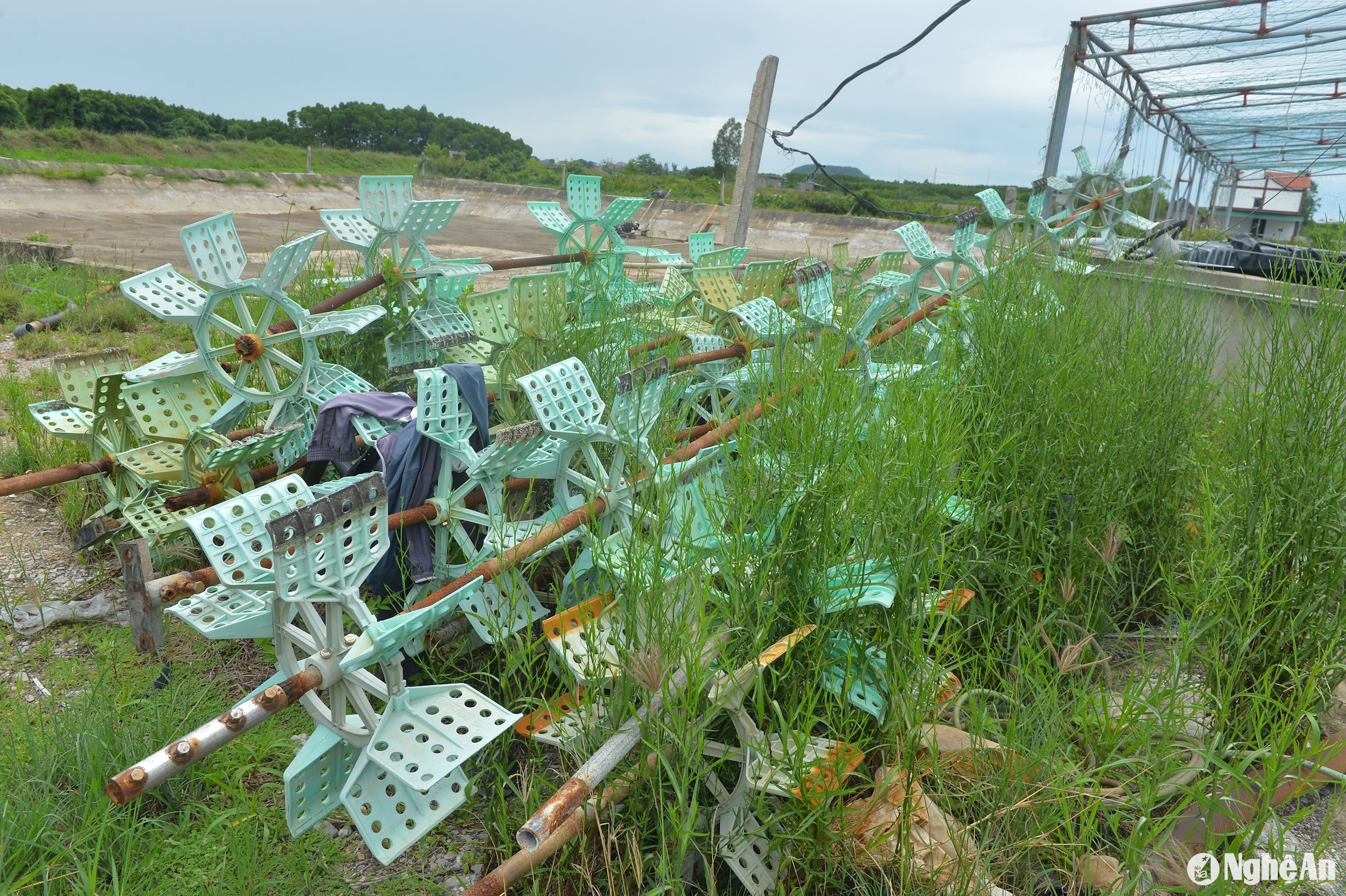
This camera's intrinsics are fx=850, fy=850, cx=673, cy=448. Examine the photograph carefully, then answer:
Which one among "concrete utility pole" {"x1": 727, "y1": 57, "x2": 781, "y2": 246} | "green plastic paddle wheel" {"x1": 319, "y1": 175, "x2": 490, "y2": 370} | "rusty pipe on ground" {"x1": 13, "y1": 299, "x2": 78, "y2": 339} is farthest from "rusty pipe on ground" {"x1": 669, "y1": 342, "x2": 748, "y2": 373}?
"rusty pipe on ground" {"x1": 13, "y1": 299, "x2": 78, "y2": 339}

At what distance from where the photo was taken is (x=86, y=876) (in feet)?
5.93

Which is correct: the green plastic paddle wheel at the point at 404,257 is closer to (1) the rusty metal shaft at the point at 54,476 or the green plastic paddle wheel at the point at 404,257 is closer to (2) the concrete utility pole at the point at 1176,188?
(1) the rusty metal shaft at the point at 54,476

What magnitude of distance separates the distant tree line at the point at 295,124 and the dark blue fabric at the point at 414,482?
110 ft

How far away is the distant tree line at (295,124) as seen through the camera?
98.4 feet

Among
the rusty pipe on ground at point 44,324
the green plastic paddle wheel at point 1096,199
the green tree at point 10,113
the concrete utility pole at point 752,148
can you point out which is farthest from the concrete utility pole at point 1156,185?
the green tree at point 10,113

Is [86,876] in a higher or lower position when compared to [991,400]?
lower

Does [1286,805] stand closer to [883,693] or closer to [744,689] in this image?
[883,693]

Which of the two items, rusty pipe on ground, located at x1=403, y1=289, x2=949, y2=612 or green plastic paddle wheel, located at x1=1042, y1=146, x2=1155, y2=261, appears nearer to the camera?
rusty pipe on ground, located at x1=403, y1=289, x2=949, y2=612

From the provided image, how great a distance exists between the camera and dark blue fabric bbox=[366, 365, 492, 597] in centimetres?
275

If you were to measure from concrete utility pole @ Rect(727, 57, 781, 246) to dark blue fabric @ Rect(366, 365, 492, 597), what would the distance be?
4.40 meters

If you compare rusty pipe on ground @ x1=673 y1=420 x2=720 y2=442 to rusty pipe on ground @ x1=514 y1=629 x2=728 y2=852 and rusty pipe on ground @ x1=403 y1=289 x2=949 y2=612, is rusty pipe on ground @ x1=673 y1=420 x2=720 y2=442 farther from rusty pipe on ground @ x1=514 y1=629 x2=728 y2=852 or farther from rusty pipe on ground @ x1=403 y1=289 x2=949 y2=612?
rusty pipe on ground @ x1=514 y1=629 x2=728 y2=852

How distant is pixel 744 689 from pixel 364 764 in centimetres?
89

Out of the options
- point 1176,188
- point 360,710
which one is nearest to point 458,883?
point 360,710

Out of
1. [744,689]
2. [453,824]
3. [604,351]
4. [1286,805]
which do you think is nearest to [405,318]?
[604,351]
